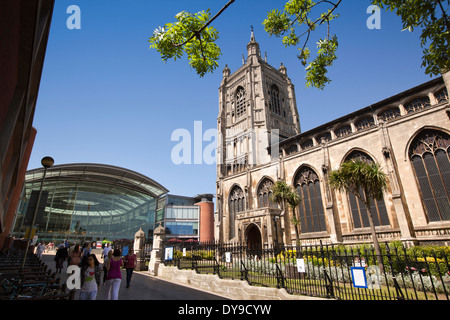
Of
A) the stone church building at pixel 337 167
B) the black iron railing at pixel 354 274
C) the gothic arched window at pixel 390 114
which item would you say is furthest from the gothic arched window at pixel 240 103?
the black iron railing at pixel 354 274

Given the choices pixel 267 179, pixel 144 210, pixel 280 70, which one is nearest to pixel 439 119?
pixel 267 179

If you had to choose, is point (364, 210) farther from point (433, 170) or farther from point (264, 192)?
point (264, 192)

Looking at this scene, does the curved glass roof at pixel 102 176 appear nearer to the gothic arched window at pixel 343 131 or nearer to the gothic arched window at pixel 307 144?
the gothic arched window at pixel 307 144

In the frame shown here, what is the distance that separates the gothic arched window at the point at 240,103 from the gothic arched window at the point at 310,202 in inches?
894

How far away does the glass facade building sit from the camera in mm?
40000

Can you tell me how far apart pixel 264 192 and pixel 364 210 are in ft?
45.9

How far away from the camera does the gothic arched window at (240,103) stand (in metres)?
47.9

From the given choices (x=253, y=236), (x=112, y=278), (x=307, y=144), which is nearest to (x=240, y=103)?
(x=307, y=144)

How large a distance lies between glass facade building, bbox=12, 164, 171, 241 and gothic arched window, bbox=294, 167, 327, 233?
29.5 metres

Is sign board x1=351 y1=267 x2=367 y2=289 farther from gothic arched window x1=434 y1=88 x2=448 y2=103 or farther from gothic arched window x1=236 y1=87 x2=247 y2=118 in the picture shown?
gothic arched window x1=236 y1=87 x2=247 y2=118

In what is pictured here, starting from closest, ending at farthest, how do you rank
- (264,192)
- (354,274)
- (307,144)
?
(354,274) < (307,144) < (264,192)

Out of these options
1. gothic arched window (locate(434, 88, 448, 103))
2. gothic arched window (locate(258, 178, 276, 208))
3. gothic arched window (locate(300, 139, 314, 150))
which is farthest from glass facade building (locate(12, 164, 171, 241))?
gothic arched window (locate(434, 88, 448, 103))

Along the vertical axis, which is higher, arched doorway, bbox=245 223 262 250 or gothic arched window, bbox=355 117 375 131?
gothic arched window, bbox=355 117 375 131

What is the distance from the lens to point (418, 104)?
22.2 m
